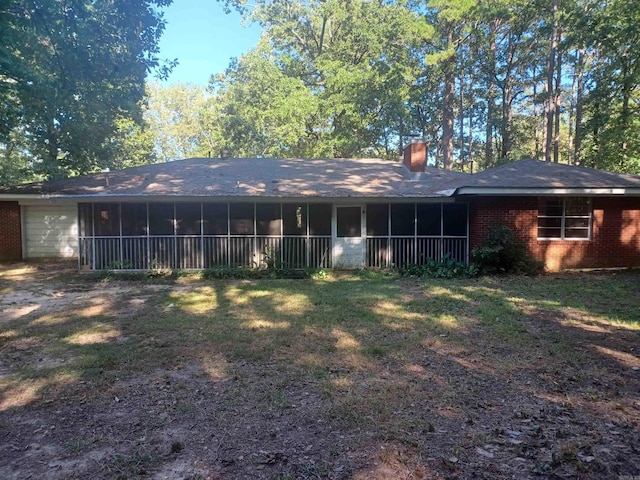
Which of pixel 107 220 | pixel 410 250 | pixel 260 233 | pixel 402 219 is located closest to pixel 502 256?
pixel 410 250

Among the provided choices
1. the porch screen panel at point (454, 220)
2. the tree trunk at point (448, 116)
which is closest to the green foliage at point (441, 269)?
the porch screen panel at point (454, 220)

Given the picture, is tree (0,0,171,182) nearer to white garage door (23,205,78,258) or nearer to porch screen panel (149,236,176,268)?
porch screen panel (149,236,176,268)

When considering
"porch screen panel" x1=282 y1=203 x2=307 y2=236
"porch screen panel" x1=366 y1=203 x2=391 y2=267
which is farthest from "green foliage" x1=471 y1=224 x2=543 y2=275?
"porch screen panel" x1=282 y1=203 x2=307 y2=236

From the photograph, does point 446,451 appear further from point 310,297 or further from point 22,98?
point 22,98

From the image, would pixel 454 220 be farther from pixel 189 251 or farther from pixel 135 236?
pixel 135 236

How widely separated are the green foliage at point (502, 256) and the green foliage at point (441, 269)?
0.33m

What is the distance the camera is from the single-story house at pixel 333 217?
12.0 m

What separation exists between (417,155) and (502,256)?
16.4 feet

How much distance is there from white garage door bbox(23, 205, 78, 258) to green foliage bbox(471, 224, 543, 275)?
14.7m

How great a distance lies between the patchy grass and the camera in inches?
112

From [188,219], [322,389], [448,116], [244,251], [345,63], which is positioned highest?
[345,63]

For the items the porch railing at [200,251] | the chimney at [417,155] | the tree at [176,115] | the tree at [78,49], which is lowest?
the porch railing at [200,251]

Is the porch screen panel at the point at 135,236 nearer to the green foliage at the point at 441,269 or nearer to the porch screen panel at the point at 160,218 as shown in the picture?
the porch screen panel at the point at 160,218

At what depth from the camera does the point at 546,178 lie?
11.7m
